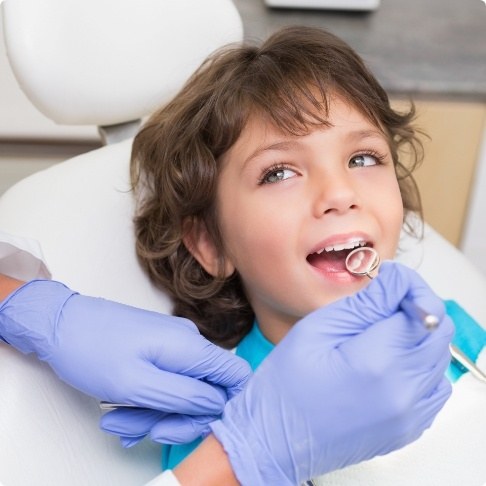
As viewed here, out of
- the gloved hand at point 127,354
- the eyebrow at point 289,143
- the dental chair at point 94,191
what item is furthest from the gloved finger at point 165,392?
the eyebrow at point 289,143

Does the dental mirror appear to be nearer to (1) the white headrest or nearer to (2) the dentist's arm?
(2) the dentist's arm

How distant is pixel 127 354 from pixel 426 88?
1126mm

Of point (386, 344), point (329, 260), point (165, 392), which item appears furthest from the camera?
point (329, 260)

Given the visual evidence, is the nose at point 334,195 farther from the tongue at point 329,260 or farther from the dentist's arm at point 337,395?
the dentist's arm at point 337,395

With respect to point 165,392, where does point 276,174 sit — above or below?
above

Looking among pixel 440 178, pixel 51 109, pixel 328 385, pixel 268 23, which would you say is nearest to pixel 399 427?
pixel 328 385

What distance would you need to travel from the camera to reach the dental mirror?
1.07 m

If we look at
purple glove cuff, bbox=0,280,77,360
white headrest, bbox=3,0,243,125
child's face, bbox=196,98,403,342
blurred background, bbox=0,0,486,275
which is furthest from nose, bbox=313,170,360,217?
blurred background, bbox=0,0,486,275

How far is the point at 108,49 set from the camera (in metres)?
1.40

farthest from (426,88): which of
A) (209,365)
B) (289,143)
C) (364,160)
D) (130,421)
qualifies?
(130,421)

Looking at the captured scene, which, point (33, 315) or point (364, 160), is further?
point (364, 160)

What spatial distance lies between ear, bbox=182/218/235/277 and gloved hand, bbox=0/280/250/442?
0.22m

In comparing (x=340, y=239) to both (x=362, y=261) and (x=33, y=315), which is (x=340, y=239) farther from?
(x=33, y=315)

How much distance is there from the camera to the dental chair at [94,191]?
1039 millimetres
